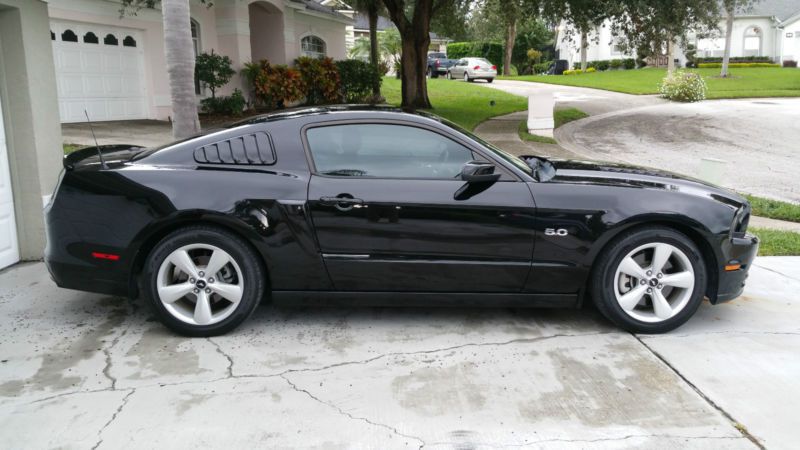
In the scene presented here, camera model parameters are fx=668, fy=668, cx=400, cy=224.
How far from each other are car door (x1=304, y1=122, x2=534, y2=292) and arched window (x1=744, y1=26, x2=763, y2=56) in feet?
175

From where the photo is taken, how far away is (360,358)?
14.1ft

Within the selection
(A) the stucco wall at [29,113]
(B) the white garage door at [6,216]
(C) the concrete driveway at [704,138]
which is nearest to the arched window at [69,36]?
(A) the stucco wall at [29,113]

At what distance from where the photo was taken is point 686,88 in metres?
26.0

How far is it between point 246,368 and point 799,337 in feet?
12.4

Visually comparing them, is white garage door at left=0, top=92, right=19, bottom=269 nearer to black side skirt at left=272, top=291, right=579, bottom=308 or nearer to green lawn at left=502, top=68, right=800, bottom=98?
black side skirt at left=272, top=291, right=579, bottom=308

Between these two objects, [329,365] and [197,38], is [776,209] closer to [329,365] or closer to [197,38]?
[329,365]

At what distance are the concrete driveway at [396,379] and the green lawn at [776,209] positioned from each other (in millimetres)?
3876

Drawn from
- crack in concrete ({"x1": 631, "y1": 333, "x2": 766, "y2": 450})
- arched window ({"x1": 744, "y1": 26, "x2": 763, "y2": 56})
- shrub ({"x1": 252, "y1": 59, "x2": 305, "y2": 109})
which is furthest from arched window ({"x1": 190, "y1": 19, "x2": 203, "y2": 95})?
arched window ({"x1": 744, "y1": 26, "x2": 763, "y2": 56})

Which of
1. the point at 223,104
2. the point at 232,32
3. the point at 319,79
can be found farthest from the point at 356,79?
the point at 223,104

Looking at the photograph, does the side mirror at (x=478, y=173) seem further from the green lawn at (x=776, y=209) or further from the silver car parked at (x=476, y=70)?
the silver car parked at (x=476, y=70)

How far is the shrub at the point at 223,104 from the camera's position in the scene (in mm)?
17266

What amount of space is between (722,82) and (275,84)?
25.1m

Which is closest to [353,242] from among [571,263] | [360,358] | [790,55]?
[360,358]

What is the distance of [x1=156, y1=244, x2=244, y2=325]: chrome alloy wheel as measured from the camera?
4430 mm
